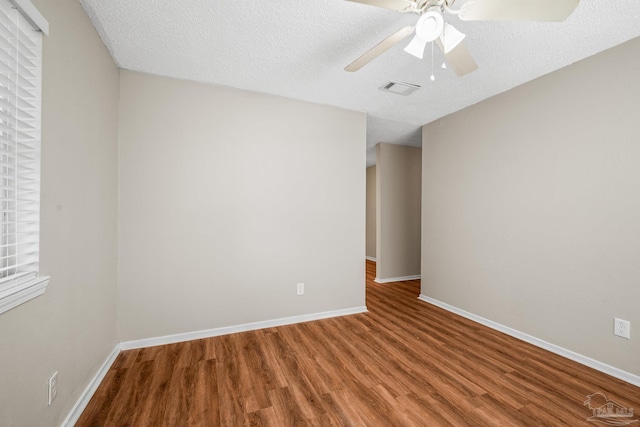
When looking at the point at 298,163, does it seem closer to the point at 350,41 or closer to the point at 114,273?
the point at 350,41

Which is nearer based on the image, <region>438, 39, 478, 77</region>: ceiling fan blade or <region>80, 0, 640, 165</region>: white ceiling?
<region>438, 39, 478, 77</region>: ceiling fan blade

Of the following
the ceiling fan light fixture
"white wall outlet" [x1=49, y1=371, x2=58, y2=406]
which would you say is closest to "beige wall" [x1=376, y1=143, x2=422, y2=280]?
the ceiling fan light fixture

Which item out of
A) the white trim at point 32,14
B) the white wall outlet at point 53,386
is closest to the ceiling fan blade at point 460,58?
the white trim at point 32,14

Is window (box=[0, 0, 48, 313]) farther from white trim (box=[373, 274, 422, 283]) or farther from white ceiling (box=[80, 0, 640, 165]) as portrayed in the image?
white trim (box=[373, 274, 422, 283])

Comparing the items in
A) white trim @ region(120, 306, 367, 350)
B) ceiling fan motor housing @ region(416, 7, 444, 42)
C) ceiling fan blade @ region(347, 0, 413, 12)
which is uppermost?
ceiling fan blade @ region(347, 0, 413, 12)

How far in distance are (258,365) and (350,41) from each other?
257 cm

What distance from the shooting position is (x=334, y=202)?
3.06m

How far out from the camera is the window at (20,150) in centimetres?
102

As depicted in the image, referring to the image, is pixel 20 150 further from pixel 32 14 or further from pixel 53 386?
pixel 53 386

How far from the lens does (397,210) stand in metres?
4.67

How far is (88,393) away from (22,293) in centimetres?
105

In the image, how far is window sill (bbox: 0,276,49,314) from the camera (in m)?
0.96

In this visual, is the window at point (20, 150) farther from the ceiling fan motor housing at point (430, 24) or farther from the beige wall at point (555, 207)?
the beige wall at point (555, 207)

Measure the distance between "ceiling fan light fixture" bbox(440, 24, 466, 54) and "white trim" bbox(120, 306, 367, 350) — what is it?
8.84 feet
